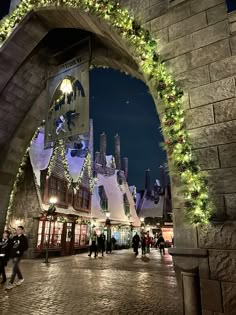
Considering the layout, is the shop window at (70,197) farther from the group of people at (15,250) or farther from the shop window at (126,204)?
the group of people at (15,250)

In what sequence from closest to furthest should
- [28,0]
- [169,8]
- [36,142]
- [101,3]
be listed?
[169,8]
[101,3]
[28,0]
[36,142]

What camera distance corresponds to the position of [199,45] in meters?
3.71

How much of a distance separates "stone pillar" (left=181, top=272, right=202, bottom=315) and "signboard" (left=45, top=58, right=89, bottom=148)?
129 inches

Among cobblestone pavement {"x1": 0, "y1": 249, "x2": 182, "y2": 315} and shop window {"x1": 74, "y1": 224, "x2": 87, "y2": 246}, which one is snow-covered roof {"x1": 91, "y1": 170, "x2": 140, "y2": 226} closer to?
shop window {"x1": 74, "y1": 224, "x2": 87, "y2": 246}

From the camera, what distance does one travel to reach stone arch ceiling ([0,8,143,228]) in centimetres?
621

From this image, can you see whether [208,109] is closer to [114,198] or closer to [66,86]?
[66,86]

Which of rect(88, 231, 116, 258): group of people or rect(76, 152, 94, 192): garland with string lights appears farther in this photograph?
rect(76, 152, 94, 192): garland with string lights

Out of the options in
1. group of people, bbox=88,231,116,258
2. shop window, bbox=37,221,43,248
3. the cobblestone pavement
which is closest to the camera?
the cobblestone pavement

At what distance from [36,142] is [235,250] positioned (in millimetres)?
13601

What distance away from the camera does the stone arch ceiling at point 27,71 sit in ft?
20.4

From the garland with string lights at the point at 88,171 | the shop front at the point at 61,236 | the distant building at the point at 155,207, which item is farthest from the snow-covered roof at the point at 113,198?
the distant building at the point at 155,207

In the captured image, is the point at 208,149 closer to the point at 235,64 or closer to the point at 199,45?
the point at 235,64

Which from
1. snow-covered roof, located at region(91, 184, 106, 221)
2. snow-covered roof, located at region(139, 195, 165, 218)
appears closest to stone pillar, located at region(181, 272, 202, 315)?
snow-covered roof, located at region(91, 184, 106, 221)

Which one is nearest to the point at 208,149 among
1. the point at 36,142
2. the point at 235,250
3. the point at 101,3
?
the point at 235,250
